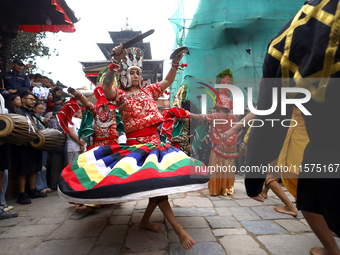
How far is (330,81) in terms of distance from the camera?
35.1 inches

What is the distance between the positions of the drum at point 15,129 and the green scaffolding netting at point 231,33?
709 centimetres

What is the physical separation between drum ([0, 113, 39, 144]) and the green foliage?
23.0 feet

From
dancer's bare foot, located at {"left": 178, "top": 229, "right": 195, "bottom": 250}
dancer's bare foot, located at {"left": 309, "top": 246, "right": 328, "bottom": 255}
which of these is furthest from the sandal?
dancer's bare foot, located at {"left": 309, "top": 246, "right": 328, "bottom": 255}

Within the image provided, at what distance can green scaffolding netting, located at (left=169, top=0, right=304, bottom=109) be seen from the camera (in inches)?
386

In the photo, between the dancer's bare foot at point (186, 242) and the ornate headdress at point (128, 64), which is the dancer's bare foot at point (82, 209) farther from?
the ornate headdress at point (128, 64)

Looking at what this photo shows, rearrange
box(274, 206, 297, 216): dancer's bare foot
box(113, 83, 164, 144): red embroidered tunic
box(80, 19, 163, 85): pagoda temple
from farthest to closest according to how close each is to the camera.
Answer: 1. box(80, 19, 163, 85): pagoda temple
2. box(274, 206, 297, 216): dancer's bare foot
3. box(113, 83, 164, 144): red embroidered tunic

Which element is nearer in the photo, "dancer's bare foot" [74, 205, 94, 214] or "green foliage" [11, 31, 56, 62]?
"dancer's bare foot" [74, 205, 94, 214]

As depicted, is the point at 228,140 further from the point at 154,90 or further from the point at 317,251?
the point at 317,251

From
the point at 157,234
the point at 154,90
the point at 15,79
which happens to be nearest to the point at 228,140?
the point at 154,90

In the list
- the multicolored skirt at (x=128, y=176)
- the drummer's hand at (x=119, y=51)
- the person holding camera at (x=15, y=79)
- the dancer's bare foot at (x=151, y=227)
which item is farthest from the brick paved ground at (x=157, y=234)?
the person holding camera at (x=15, y=79)

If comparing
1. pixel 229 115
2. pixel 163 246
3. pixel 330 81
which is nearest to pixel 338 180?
pixel 330 81

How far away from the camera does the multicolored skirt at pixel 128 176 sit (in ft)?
5.72

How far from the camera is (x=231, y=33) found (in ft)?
33.5

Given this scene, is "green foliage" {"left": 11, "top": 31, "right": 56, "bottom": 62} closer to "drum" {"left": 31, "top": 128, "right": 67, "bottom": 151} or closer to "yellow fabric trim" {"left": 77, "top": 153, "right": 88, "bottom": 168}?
"drum" {"left": 31, "top": 128, "right": 67, "bottom": 151}
